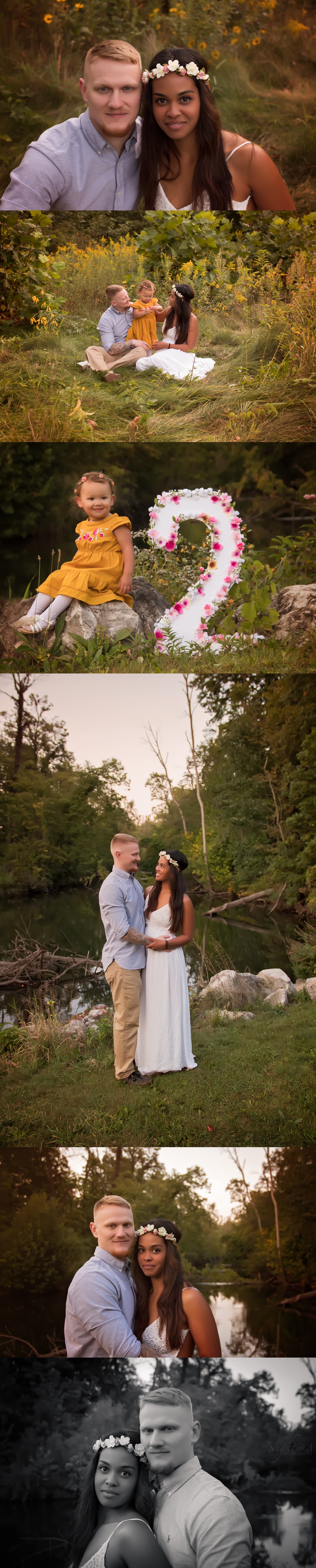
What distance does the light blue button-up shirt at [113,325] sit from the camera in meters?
Answer: 4.34

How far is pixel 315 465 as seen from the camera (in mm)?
4453

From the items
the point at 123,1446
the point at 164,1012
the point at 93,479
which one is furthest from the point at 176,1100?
the point at 93,479

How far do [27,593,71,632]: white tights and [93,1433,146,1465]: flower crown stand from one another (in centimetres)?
307

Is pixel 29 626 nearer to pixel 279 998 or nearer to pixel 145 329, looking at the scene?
pixel 145 329

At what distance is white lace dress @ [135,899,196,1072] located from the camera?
4027 millimetres

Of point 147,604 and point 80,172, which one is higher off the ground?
point 80,172

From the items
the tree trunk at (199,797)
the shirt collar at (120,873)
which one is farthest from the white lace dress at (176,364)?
the shirt collar at (120,873)

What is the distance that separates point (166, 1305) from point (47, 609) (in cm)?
276

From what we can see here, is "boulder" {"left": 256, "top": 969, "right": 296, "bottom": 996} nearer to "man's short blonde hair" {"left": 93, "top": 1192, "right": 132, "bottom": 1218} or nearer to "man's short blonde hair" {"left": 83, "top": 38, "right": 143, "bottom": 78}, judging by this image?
"man's short blonde hair" {"left": 93, "top": 1192, "right": 132, "bottom": 1218}

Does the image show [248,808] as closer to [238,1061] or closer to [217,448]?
[238,1061]

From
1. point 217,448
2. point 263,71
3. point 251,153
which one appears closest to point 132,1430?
point 217,448

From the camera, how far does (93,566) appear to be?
4.25 metres

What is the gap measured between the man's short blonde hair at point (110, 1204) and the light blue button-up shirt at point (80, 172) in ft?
13.8

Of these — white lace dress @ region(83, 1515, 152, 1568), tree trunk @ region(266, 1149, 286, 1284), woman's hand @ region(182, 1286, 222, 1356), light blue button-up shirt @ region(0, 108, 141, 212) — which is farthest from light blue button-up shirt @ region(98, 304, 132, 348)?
white lace dress @ region(83, 1515, 152, 1568)
